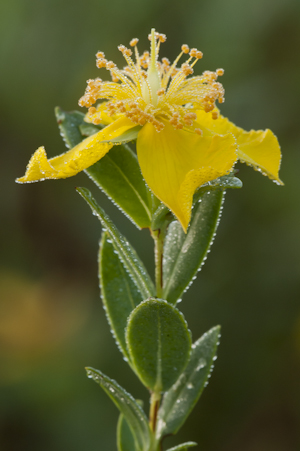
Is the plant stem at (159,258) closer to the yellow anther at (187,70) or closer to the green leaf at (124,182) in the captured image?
the green leaf at (124,182)

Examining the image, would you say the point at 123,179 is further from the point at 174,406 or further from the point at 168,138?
the point at 174,406

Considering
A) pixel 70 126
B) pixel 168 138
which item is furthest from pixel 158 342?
pixel 70 126

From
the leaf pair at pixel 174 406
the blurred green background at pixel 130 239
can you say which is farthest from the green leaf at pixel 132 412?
the blurred green background at pixel 130 239

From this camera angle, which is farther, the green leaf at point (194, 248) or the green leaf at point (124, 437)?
the green leaf at point (124, 437)

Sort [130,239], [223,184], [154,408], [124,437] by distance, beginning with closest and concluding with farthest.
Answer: [223,184], [154,408], [124,437], [130,239]

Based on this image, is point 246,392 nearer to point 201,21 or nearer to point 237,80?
point 237,80
